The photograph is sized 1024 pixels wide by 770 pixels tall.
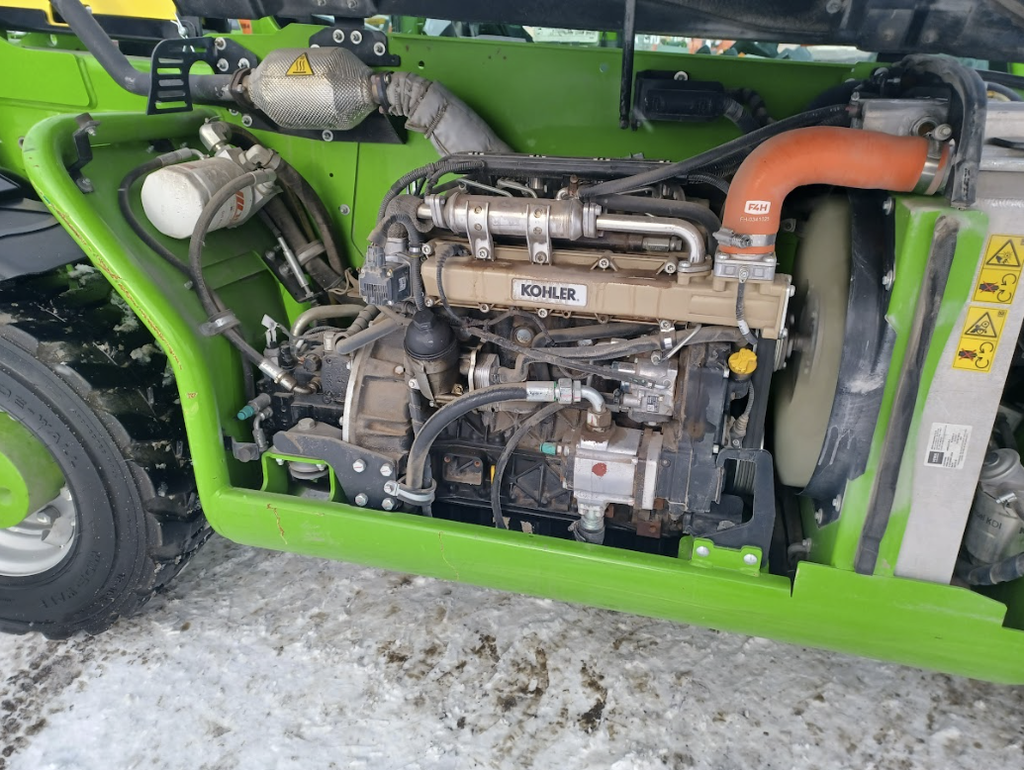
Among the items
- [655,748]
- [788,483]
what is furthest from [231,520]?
[788,483]

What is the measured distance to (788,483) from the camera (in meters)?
1.77

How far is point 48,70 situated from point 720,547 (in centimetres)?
241

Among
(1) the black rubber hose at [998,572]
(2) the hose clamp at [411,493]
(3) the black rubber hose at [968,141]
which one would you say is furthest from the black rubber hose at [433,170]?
(1) the black rubber hose at [998,572]

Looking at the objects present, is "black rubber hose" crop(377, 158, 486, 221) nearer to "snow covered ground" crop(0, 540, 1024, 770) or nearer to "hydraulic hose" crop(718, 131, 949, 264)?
"hydraulic hose" crop(718, 131, 949, 264)

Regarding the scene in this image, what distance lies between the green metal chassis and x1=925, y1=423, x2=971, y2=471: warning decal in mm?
99

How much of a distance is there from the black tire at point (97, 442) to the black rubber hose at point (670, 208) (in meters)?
1.33

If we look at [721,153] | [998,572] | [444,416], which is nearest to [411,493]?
[444,416]

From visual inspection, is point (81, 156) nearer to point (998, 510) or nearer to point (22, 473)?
point (22, 473)

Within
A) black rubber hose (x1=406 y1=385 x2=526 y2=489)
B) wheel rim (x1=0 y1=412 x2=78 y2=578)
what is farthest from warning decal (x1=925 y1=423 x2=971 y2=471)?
wheel rim (x1=0 y1=412 x2=78 y2=578)

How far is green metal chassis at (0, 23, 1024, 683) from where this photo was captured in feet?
5.00

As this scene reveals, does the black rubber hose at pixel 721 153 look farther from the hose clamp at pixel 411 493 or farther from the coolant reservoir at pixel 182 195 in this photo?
the coolant reservoir at pixel 182 195

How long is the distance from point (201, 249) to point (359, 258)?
1.77 feet

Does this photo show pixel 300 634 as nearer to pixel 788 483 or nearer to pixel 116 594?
pixel 116 594

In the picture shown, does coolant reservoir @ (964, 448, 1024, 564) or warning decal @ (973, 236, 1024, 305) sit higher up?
warning decal @ (973, 236, 1024, 305)
